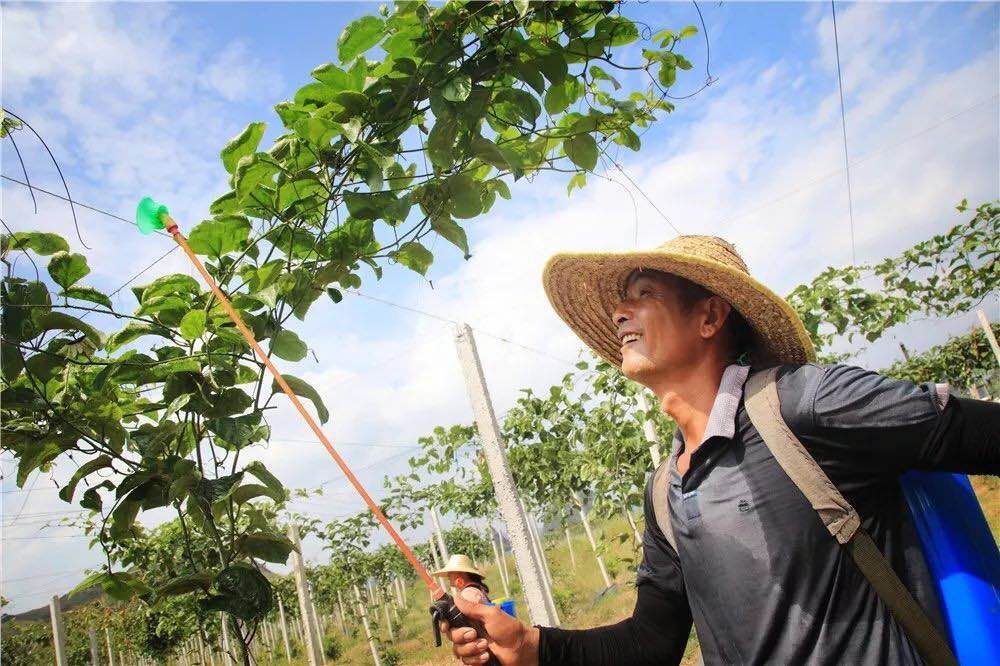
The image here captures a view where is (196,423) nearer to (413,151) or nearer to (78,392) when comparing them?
(78,392)

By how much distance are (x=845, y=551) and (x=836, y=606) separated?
11 cm

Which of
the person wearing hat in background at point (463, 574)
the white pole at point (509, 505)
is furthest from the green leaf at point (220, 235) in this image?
the white pole at point (509, 505)

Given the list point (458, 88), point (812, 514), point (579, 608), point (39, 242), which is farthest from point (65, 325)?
point (579, 608)

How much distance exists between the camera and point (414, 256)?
1.78 metres

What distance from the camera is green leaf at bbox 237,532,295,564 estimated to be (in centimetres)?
163

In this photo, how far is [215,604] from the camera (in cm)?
149

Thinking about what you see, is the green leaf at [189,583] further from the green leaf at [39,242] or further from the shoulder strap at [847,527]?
the shoulder strap at [847,527]

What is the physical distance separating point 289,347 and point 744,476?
47.6 inches

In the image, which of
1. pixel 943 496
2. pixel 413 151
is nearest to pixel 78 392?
pixel 413 151

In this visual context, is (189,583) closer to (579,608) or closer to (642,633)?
(642,633)

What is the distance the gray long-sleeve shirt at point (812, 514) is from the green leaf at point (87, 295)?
4.88 ft

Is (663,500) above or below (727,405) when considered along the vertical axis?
below

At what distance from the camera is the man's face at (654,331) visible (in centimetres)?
144

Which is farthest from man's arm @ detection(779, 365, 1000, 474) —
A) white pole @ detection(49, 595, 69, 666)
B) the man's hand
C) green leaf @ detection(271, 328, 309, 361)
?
white pole @ detection(49, 595, 69, 666)
